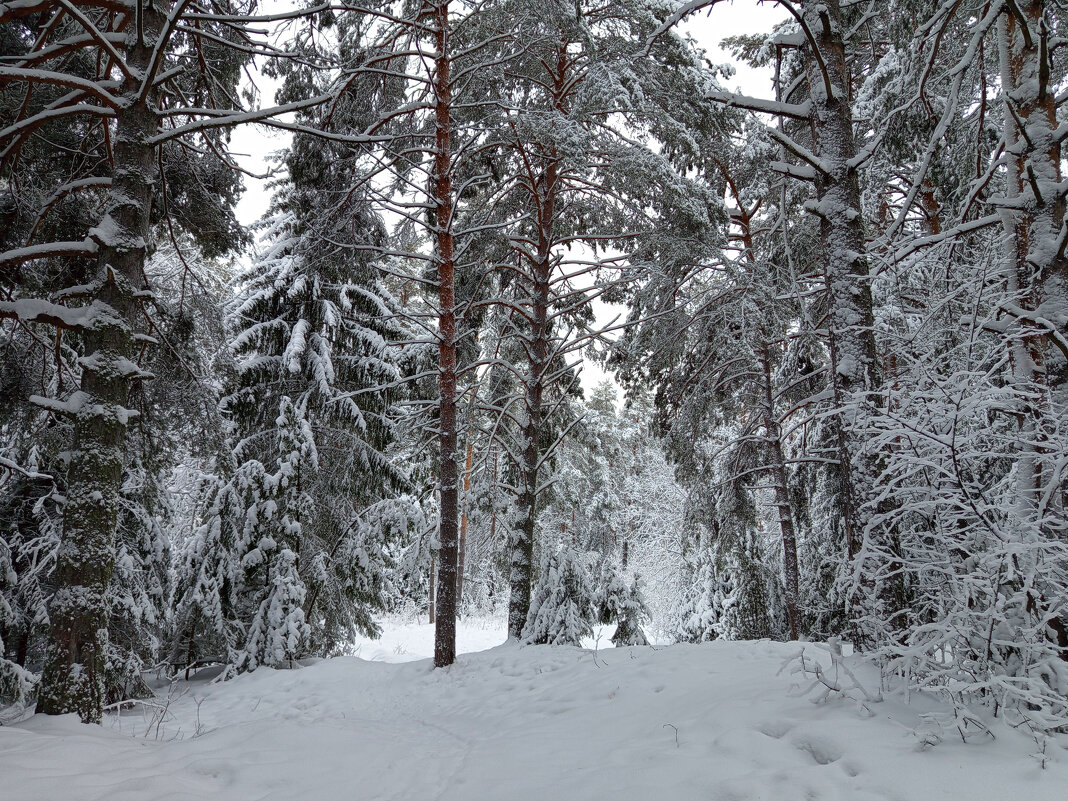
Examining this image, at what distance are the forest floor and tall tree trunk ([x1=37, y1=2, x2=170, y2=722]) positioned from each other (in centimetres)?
44

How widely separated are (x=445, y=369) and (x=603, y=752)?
5.57m

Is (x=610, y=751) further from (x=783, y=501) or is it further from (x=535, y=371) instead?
(x=783, y=501)

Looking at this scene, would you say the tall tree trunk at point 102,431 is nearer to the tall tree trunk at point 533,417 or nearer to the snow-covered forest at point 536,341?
the snow-covered forest at point 536,341

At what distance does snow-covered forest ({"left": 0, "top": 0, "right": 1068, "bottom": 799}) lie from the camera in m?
3.36

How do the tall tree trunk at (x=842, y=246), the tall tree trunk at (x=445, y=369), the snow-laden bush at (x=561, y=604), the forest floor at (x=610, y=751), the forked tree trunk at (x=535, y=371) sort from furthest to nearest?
1. the forked tree trunk at (x=535, y=371)
2. the snow-laden bush at (x=561, y=604)
3. the tall tree trunk at (x=445, y=369)
4. the tall tree trunk at (x=842, y=246)
5. the forest floor at (x=610, y=751)

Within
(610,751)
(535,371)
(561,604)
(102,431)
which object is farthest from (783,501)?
(102,431)

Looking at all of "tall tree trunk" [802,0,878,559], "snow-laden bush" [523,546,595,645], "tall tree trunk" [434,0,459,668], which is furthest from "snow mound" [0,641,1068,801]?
"snow-laden bush" [523,546,595,645]

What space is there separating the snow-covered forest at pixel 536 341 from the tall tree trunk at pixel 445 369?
0.06 metres

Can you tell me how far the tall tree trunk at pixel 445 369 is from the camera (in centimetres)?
802

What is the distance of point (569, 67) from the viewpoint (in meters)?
9.53

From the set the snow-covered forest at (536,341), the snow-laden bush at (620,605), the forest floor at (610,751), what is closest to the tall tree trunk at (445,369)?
the snow-covered forest at (536,341)

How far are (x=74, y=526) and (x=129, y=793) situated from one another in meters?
2.25

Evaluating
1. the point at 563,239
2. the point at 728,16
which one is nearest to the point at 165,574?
the point at 563,239

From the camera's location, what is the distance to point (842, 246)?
4539 millimetres
